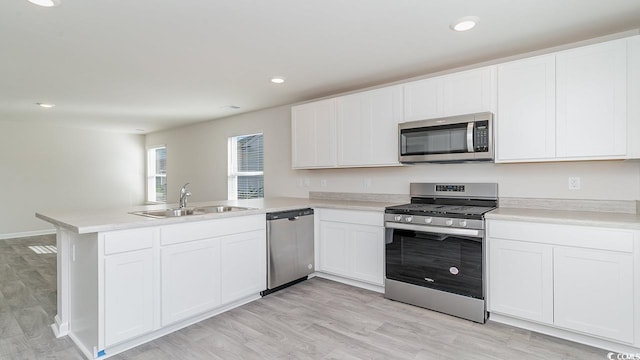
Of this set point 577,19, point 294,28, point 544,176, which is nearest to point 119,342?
point 294,28

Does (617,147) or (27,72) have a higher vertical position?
(27,72)

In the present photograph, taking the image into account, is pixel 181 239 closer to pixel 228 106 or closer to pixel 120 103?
pixel 228 106

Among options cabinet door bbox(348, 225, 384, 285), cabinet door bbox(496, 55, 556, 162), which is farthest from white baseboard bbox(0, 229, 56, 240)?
cabinet door bbox(496, 55, 556, 162)

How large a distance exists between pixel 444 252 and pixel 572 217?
93cm

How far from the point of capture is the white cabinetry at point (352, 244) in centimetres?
327

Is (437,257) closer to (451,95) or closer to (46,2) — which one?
(451,95)

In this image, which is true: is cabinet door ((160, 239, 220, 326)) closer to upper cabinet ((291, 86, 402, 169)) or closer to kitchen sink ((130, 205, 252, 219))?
kitchen sink ((130, 205, 252, 219))

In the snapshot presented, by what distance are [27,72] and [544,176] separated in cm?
503

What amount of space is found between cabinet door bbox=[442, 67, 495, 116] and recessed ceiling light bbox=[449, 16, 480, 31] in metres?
0.55

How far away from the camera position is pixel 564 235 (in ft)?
7.53

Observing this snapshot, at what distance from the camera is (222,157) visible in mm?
6023

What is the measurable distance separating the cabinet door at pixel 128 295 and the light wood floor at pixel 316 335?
17 cm

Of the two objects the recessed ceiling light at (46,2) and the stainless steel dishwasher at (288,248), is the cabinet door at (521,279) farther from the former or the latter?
the recessed ceiling light at (46,2)

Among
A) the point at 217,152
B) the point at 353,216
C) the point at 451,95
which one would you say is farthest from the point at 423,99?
the point at 217,152
